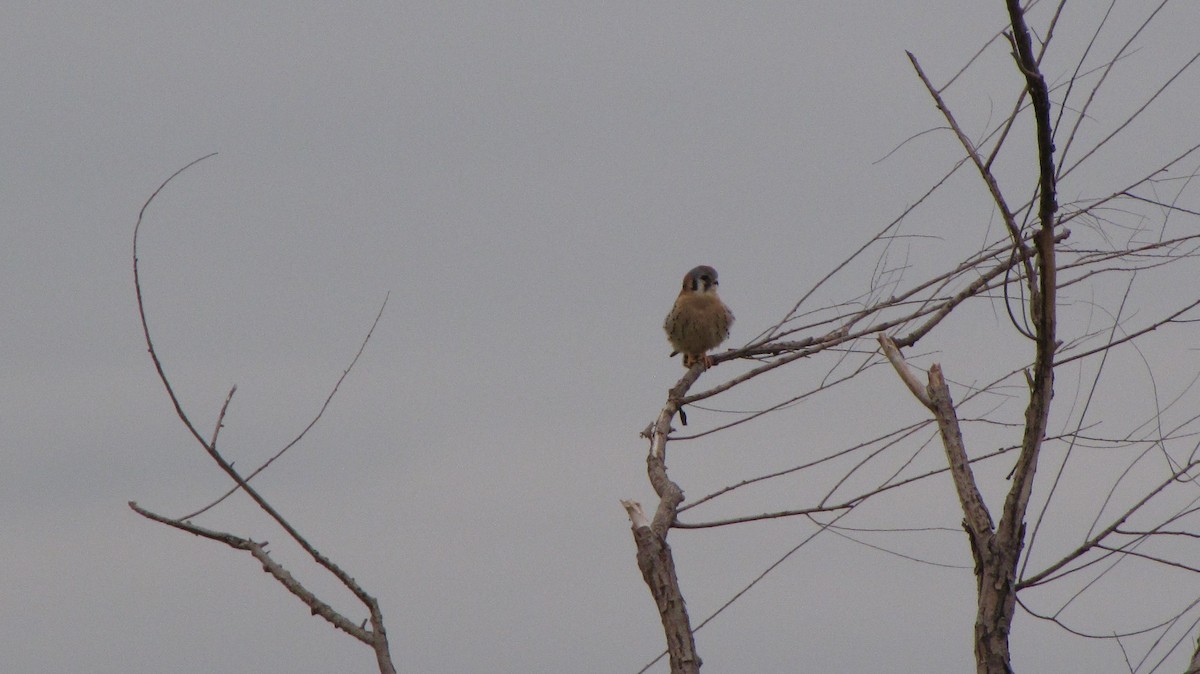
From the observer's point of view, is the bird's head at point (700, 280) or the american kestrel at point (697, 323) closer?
the american kestrel at point (697, 323)

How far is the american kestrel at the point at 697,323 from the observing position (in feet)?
36.1

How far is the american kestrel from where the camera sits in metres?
11.0

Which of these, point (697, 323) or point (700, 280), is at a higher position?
point (700, 280)

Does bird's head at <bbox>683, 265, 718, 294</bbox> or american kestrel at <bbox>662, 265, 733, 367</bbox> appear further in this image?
bird's head at <bbox>683, 265, 718, 294</bbox>

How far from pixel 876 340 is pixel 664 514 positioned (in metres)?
1.20

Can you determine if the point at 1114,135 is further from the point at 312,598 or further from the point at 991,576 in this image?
the point at 312,598

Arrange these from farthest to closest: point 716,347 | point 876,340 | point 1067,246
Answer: point 716,347 → point 876,340 → point 1067,246

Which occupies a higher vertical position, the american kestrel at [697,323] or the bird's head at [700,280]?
the bird's head at [700,280]

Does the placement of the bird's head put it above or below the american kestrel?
above

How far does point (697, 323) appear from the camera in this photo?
11.0m

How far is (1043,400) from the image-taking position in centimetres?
448

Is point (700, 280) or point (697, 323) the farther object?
point (700, 280)

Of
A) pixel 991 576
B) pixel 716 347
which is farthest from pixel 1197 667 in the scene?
pixel 716 347

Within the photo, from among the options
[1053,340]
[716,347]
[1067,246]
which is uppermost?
[716,347]
